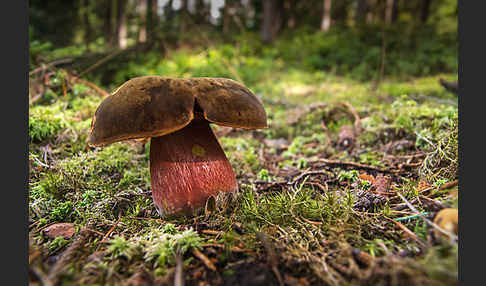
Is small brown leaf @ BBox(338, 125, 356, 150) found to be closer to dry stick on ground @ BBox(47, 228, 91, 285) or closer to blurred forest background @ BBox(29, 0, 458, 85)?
blurred forest background @ BBox(29, 0, 458, 85)

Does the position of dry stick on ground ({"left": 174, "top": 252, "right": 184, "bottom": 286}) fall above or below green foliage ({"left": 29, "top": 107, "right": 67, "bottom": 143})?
below

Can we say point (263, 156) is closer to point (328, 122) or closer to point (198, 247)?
point (328, 122)

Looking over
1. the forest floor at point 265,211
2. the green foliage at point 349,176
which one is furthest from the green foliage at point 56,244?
the green foliage at point 349,176

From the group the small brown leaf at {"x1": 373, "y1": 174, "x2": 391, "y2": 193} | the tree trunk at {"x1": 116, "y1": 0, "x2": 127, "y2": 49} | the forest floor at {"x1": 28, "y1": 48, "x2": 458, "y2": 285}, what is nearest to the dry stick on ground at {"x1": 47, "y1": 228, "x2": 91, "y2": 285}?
the forest floor at {"x1": 28, "y1": 48, "x2": 458, "y2": 285}

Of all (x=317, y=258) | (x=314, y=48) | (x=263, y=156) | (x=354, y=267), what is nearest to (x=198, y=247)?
(x=317, y=258)

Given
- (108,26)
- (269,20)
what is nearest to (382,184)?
(269,20)

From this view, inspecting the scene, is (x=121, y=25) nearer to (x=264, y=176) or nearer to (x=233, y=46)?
(x=233, y=46)
